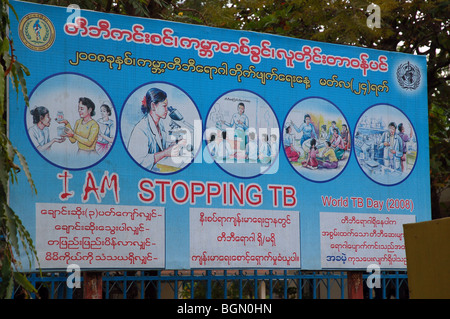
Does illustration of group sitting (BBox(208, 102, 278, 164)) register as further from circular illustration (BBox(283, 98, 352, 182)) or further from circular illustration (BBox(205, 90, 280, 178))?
circular illustration (BBox(283, 98, 352, 182))

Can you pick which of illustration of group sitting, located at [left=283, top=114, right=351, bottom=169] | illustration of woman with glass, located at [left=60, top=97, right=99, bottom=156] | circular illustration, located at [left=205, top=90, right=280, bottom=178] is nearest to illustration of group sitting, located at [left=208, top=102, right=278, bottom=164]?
circular illustration, located at [left=205, top=90, right=280, bottom=178]

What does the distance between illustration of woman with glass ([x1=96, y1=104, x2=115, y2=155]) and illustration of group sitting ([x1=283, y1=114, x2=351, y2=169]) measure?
199 cm

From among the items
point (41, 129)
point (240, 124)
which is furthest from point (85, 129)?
point (240, 124)

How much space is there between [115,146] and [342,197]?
8.86ft

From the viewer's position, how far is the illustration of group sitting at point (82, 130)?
23.0 ft

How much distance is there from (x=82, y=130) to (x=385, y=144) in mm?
3640

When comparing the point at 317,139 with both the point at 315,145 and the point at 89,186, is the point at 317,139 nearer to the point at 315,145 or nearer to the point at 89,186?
the point at 315,145

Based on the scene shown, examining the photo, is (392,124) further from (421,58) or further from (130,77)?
(130,77)

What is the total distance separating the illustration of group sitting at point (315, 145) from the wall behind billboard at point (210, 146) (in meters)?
0.02

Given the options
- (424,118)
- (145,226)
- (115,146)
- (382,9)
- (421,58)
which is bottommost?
(145,226)

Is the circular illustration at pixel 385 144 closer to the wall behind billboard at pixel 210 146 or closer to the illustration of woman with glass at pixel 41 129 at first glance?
the wall behind billboard at pixel 210 146
